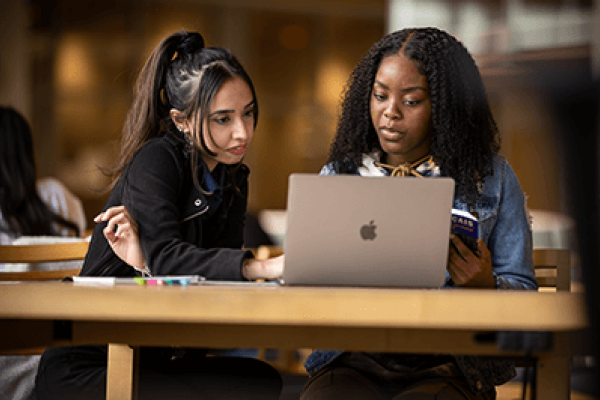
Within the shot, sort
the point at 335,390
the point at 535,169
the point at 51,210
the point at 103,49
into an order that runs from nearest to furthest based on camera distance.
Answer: the point at 335,390, the point at 51,210, the point at 535,169, the point at 103,49

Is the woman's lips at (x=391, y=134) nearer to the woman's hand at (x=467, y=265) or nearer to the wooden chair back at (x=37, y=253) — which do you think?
the woman's hand at (x=467, y=265)

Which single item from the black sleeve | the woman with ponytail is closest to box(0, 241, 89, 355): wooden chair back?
the woman with ponytail

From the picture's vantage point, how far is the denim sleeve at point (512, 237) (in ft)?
4.66

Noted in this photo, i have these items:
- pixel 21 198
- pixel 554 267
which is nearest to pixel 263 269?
pixel 554 267

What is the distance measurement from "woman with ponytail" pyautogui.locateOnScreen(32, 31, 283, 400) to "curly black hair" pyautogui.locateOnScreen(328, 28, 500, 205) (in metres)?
0.31

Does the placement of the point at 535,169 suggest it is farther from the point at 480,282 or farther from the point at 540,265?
the point at 480,282

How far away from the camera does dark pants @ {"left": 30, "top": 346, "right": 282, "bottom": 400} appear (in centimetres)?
121

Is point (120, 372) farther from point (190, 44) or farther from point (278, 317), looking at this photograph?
point (190, 44)

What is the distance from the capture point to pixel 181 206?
56.1 inches

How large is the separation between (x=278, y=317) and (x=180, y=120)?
0.74 m

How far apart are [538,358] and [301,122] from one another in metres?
6.15

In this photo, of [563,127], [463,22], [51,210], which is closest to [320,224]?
[563,127]

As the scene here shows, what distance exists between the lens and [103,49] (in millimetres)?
6590

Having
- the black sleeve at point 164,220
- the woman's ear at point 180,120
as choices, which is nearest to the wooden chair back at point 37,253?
the black sleeve at point 164,220
